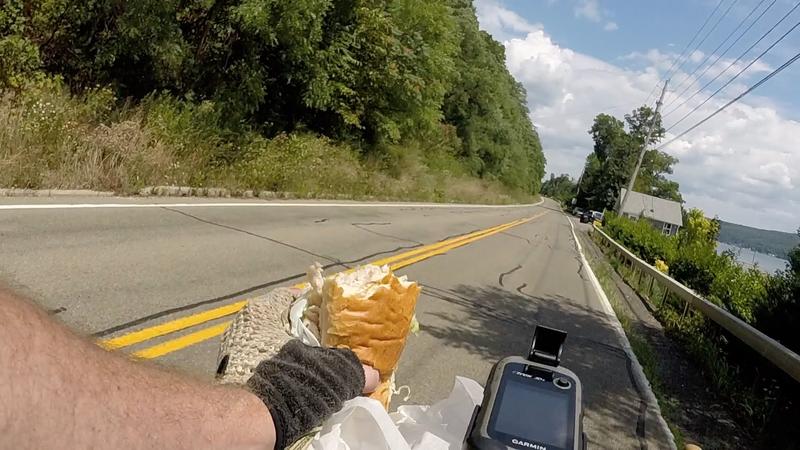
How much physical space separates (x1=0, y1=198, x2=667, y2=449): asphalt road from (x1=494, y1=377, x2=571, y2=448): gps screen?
1015 mm

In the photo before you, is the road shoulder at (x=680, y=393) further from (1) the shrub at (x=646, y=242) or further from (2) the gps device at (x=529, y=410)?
(1) the shrub at (x=646, y=242)

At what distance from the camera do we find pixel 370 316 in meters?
2.21

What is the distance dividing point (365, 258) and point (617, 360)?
4119 mm

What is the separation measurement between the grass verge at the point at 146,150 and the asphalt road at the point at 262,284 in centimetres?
94

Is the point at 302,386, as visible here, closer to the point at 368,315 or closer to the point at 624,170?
the point at 368,315

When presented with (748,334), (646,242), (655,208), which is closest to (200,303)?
(748,334)

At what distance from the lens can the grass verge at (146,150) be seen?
987 centimetres

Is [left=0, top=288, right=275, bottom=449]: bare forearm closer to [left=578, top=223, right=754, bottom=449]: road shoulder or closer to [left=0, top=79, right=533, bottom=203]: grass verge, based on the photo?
[left=578, top=223, right=754, bottom=449]: road shoulder

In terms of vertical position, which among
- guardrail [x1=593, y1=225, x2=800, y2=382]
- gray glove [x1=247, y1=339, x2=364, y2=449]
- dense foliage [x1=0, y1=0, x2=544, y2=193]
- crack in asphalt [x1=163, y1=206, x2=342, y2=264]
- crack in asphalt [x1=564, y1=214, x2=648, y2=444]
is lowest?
crack in asphalt [x1=564, y1=214, x2=648, y2=444]

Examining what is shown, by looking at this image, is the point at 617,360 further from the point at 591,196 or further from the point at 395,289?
the point at 591,196

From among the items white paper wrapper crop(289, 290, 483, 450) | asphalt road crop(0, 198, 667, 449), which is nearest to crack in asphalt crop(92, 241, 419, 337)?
asphalt road crop(0, 198, 667, 449)

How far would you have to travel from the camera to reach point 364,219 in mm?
15977

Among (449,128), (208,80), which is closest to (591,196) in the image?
(449,128)

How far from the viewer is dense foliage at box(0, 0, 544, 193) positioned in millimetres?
14773
